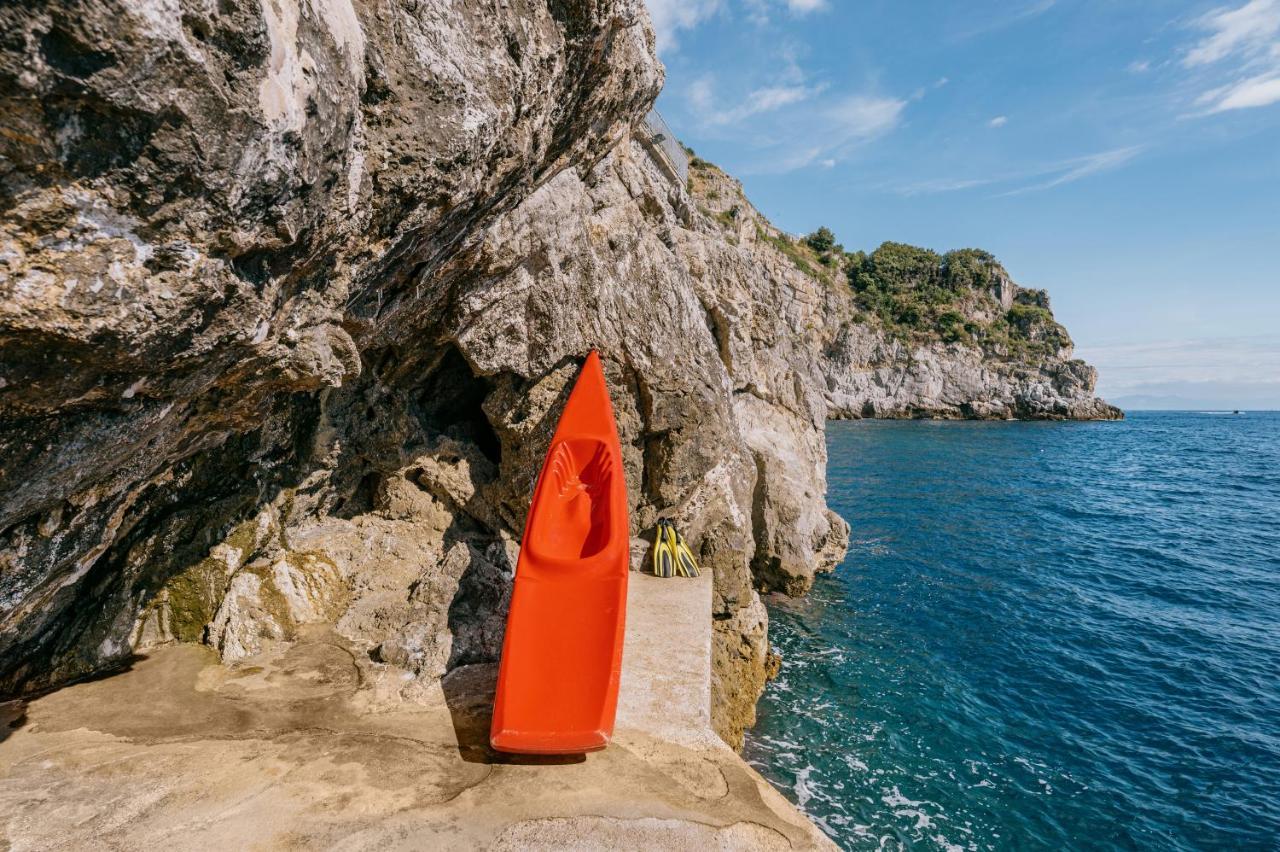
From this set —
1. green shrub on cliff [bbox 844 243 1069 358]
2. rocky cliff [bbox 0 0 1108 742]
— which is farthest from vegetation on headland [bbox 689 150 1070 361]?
rocky cliff [bbox 0 0 1108 742]

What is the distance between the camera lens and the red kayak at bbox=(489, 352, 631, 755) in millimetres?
5992

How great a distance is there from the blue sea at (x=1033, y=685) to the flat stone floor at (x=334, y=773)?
16.3 feet

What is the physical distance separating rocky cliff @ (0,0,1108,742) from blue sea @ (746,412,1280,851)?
7.48 feet

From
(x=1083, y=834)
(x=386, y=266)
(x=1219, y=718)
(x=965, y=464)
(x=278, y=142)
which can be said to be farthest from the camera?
(x=965, y=464)

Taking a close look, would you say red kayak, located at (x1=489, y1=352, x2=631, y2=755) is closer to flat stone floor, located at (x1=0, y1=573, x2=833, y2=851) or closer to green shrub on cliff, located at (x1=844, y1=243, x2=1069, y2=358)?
flat stone floor, located at (x1=0, y1=573, x2=833, y2=851)

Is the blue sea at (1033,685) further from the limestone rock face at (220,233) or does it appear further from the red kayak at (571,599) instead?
the limestone rock face at (220,233)

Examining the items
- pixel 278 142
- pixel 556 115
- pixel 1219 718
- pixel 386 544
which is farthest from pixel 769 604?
pixel 278 142

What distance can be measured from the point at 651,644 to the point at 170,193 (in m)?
7.31

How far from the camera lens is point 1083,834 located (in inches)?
351

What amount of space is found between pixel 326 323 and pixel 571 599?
4.10 metres

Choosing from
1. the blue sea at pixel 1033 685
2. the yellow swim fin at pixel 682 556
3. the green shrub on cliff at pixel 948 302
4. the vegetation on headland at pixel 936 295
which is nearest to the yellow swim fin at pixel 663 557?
the yellow swim fin at pixel 682 556

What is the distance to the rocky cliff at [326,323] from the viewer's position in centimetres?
303

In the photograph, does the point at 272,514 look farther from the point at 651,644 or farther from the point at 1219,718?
the point at 1219,718

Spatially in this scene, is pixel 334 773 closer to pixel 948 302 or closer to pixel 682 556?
pixel 682 556
